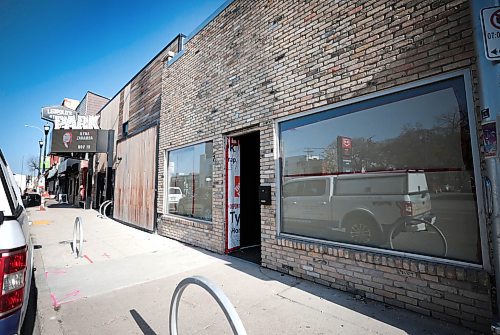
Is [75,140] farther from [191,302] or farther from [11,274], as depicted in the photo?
[11,274]

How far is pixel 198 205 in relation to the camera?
23.7 feet

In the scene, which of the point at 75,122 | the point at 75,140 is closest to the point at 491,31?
the point at 75,140

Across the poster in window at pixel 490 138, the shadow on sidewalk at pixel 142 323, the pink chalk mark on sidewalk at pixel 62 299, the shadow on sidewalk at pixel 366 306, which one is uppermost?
the poster in window at pixel 490 138

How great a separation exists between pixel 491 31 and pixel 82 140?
16760 millimetres

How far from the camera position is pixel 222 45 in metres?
6.54

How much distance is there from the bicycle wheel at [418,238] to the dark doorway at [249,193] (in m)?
3.70

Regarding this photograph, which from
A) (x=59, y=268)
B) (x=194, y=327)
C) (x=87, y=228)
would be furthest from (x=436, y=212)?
(x=87, y=228)

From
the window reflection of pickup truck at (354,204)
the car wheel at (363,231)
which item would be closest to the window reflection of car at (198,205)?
the window reflection of pickup truck at (354,204)

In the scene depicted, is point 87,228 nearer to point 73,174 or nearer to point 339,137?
point 339,137

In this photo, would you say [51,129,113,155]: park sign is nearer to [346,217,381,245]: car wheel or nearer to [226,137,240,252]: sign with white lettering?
[226,137,240,252]: sign with white lettering

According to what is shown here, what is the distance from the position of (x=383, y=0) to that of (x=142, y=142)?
9.15m

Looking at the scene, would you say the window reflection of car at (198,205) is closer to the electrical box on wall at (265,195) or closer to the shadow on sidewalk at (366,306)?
the electrical box on wall at (265,195)

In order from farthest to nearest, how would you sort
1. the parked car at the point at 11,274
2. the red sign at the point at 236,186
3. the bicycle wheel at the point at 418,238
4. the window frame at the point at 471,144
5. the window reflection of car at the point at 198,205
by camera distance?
the window reflection of car at the point at 198,205 → the red sign at the point at 236,186 → the bicycle wheel at the point at 418,238 → the window frame at the point at 471,144 → the parked car at the point at 11,274

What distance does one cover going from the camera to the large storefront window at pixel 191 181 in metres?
6.89
